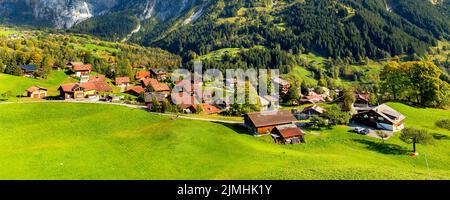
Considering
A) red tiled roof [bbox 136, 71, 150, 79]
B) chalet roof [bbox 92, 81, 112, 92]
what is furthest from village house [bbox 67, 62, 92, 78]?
chalet roof [bbox 92, 81, 112, 92]

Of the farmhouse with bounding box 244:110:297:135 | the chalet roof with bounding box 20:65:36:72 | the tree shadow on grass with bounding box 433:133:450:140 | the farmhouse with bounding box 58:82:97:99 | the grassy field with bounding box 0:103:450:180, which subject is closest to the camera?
the grassy field with bounding box 0:103:450:180

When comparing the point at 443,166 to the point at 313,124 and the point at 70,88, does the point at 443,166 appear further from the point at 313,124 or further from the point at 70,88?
the point at 70,88

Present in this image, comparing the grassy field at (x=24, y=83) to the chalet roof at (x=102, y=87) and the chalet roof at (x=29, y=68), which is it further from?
the chalet roof at (x=102, y=87)

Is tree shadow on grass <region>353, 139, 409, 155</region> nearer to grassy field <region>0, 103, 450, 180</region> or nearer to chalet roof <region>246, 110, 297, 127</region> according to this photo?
grassy field <region>0, 103, 450, 180</region>

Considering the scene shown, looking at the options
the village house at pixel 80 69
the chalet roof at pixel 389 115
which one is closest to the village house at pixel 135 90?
the village house at pixel 80 69

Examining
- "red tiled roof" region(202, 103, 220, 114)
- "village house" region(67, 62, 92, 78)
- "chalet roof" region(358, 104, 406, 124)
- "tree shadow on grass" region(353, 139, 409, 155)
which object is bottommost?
"tree shadow on grass" region(353, 139, 409, 155)
